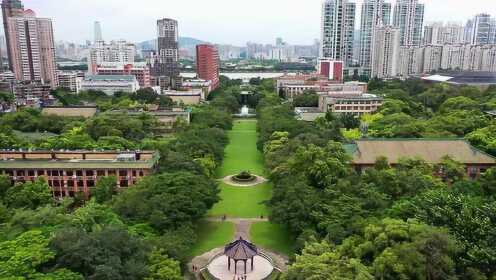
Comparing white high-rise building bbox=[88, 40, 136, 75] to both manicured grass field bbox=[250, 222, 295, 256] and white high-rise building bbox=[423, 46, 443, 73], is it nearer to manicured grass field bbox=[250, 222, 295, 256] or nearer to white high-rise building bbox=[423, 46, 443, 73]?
white high-rise building bbox=[423, 46, 443, 73]

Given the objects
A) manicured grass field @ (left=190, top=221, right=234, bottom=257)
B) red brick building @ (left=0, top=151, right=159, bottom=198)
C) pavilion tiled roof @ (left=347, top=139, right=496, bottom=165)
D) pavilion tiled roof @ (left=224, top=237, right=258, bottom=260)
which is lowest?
manicured grass field @ (left=190, top=221, right=234, bottom=257)

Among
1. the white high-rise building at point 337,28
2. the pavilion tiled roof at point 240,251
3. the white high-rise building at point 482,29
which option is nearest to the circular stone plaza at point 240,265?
the pavilion tiled roof at point 240,251

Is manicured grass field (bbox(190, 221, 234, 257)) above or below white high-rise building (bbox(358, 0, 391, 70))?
below

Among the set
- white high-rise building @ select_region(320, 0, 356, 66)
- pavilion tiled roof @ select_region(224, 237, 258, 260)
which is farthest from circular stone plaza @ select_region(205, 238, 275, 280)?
white high-rise building @ select_region(320, 0, 356, 66)

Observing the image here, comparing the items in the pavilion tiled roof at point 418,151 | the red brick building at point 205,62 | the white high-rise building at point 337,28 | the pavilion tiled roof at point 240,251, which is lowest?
the pavilion tiled roof at point 240,251

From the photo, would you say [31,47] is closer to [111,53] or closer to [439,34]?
[111,53]

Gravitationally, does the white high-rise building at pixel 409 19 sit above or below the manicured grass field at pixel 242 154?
above

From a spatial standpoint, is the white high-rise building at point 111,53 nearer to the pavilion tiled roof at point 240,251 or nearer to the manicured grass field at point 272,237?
the manicured grass field at point 272,237

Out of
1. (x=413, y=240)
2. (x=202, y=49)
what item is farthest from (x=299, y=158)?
(x=202, y=49)
